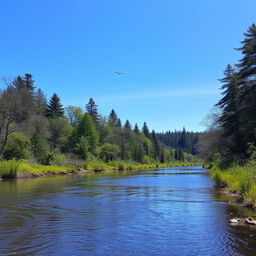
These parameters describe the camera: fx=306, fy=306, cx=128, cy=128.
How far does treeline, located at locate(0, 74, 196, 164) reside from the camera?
157 feet

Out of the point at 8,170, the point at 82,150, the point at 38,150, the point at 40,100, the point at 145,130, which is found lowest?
the point at 8,170

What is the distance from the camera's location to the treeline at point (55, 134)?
4788cm

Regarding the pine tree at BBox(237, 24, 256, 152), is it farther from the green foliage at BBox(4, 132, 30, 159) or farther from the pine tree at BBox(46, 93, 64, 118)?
the pine tree at BBox(46, 93, 64, 118)

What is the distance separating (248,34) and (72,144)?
188 ft

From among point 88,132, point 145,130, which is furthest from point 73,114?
point 145,130

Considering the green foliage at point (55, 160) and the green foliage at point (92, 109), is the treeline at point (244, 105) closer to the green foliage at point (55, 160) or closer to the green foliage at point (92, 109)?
the green foliage at point (55, 160)

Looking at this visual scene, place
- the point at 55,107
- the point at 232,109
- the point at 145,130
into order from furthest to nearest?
the point at 145,130
the point at 55,107
the point at 232,109

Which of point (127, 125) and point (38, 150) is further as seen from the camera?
point (127, 125)

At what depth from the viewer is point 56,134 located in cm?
9238

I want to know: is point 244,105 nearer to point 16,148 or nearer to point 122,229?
point 122,229

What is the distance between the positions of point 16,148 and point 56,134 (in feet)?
137

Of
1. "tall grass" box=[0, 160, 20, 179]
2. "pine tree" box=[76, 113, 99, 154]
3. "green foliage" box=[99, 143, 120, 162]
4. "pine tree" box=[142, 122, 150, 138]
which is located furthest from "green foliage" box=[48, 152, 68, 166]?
"pine tree" box=[142, 122, 150, 138]

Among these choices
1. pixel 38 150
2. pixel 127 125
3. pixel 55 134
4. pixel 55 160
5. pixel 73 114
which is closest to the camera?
pixel 38 150

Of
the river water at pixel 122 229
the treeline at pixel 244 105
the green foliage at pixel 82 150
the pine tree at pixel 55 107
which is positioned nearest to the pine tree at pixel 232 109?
the treeline at pixel 244 105
